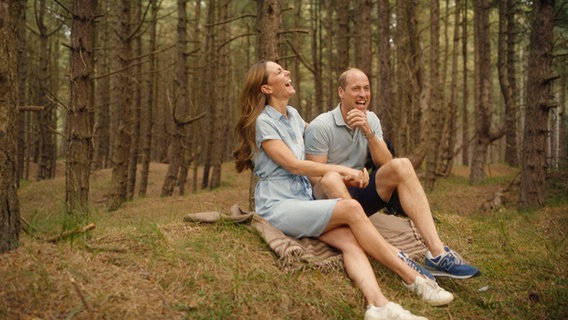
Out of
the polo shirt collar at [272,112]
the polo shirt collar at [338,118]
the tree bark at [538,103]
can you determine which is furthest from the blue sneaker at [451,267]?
the tree bark at [538,103]

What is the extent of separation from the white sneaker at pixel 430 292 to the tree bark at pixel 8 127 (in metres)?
3.01

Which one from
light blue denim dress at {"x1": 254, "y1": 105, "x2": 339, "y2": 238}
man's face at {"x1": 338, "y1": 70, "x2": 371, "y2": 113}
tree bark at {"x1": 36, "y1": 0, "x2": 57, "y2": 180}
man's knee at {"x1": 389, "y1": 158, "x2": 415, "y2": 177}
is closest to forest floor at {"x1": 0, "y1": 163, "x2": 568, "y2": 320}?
light blue denim dress at {"x1": 254, "y1": 105, "x2": 339, "y2": 238}

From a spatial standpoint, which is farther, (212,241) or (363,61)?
(363,61)

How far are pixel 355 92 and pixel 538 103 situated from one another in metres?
4.62

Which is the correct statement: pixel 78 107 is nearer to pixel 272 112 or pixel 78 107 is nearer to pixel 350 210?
pixel 272 112

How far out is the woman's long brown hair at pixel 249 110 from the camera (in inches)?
174

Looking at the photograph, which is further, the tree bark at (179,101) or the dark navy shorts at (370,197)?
the tree bark at (179,101)

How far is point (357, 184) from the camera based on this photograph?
409 cm

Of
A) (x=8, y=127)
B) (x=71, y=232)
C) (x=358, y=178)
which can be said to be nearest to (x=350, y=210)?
(x=358, y=178)

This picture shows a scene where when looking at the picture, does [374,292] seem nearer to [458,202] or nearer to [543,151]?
[543,151]

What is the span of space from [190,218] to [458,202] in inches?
313

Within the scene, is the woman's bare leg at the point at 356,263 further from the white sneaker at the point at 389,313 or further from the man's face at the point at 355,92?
the man's face at the point at 355,92

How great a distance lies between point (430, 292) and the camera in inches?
144

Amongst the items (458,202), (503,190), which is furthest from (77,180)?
(503,190)
